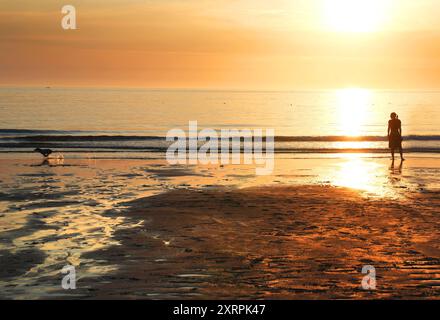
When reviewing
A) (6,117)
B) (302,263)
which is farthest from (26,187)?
(6,117)

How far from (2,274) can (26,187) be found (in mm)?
10902

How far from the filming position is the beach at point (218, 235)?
9.84 m

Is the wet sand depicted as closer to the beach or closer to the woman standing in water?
the beach

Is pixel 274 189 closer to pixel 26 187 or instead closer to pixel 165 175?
pixel 165 175

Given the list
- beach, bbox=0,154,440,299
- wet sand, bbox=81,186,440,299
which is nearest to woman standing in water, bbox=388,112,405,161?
→ beach, bbox=0,154,440,299

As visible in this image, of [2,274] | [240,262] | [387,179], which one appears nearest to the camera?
[2,274]

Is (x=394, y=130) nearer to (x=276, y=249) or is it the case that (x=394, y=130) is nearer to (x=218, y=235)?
(x=218, y=235)

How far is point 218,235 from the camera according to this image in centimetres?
1360

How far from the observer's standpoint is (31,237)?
43.5ft

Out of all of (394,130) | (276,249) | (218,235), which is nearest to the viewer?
(276,249)

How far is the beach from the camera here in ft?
32.3

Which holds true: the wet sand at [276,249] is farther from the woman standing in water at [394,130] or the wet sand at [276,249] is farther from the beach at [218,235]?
the woman standing in water at [394,130]

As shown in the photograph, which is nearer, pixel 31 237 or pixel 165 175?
pixel 31 237

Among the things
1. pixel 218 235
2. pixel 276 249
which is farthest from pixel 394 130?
pixel 276 249
